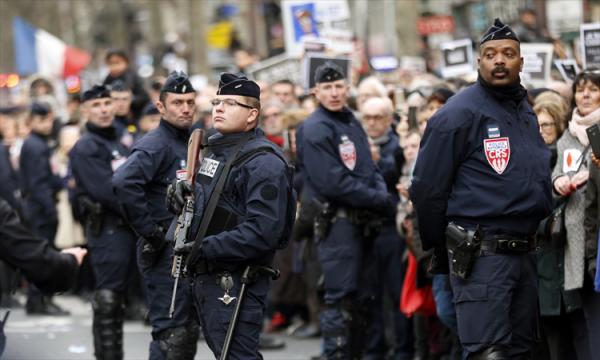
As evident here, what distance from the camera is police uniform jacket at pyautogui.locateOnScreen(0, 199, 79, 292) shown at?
818 cm

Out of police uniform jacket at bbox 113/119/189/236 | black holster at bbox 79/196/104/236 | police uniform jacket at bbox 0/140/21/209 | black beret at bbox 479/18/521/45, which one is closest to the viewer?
black beret at bbox 479/18/521/45

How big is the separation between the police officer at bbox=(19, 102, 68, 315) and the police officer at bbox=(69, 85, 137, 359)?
162 inches

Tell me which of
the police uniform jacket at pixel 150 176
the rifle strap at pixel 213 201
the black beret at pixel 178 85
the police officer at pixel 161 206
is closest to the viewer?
the rifle strap at pixel 213 201

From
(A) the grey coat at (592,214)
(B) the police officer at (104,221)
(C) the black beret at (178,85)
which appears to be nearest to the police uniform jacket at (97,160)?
(B) the police officer at (104,221)

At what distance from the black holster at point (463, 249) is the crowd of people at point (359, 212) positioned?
11 cm

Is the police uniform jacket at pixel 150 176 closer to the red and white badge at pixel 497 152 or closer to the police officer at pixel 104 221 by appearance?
the police officer at pixel 104 221

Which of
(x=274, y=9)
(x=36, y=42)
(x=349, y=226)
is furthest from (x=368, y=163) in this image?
(x=274, y=9)

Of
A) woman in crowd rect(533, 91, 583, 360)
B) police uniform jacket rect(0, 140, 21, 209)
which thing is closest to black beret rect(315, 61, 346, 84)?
woman in crowd rect(533, 91, 583, 360)

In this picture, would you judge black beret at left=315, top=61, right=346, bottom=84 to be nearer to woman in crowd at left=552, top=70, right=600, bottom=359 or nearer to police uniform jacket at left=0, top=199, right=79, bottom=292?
woman in crowd at left=552, top=70, right=600, bottom=359

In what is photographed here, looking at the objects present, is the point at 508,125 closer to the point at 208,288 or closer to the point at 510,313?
the point at 510,313

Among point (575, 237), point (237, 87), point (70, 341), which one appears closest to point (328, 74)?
point (575, 237)

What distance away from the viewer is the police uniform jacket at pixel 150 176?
31.6 ft

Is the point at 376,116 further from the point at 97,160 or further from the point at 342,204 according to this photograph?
the point at 97,160

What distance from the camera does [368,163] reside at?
10.8 meters
